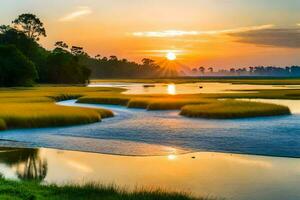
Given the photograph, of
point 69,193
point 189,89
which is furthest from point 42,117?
point 189,89

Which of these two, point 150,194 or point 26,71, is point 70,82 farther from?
point 150,194

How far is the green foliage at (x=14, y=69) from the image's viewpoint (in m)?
107

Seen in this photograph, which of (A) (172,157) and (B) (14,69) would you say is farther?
(B) (14,69)

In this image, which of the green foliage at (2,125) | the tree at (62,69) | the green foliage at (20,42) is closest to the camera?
the green foliage at (2,125)

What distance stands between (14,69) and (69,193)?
95.6 m

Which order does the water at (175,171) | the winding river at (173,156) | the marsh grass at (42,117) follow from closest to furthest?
the water at (175,171), the winding river at (173,156), the marsh grass at (42,117)

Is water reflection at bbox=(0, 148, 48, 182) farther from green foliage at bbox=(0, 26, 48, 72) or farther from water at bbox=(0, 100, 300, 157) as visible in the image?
green foliage at bbox=(0, 26, 48, 72)

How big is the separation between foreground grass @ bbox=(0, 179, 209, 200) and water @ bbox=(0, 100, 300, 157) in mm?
10548

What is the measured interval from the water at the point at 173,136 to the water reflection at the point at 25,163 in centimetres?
216

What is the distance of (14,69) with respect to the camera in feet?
353

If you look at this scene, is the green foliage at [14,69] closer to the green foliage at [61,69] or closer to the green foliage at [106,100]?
the green foliage at [61,69]

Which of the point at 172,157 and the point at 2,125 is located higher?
the point at 2,125

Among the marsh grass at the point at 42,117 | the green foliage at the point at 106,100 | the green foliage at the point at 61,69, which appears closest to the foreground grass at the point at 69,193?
the marsh grass at the point at 42,117

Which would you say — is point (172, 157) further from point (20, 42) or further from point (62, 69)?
point (62, 69)
